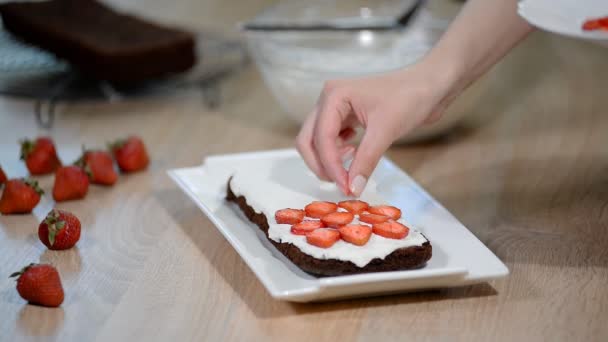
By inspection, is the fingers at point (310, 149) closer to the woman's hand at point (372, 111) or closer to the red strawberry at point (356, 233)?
the woman's hand at point (372, 111)

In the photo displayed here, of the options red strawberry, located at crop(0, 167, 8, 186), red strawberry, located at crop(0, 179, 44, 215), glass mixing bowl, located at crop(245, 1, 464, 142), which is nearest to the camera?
red strawberry, located at crop(0, 179, 44, 215)

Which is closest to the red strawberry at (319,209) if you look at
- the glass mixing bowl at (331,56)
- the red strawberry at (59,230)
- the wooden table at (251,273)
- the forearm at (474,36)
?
the wooden table at (251,273)

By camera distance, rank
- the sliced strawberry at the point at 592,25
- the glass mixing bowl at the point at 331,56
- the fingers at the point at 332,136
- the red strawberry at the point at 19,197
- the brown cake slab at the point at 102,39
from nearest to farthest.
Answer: the sliced strawberry at the point at 592,25, the fingers at the point at 332,136, the red strawberry at the point at 19,197, the glass mixing bowl at the point at 331,56, the brown cake slab at the point at 102,39

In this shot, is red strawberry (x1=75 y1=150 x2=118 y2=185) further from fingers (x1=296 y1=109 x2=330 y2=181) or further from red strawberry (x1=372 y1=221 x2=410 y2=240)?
red strawberry (x1=372 y1=221 x2=410 y2=240)

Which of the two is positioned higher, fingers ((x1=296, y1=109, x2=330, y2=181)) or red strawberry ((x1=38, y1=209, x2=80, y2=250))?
fingers ((x1=296, y1=109, x2=330, y2=181))

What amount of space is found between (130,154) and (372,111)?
0.61 meters

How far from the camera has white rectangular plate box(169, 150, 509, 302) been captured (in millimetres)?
1068

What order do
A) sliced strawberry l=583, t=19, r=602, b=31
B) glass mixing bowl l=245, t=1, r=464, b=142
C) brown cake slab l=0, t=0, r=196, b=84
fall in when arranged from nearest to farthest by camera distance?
sliced strawberry l=583, t=19, r=602, b=31 < glass mixing bowl l=245, t=1, r=464, b=142 < brown cake slab l=0, t=0, r=196, b=84

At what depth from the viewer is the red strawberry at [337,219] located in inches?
46.2

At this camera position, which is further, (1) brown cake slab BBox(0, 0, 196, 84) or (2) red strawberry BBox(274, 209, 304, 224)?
(1) brown cake slab BBox(0, 0, 196, 84)

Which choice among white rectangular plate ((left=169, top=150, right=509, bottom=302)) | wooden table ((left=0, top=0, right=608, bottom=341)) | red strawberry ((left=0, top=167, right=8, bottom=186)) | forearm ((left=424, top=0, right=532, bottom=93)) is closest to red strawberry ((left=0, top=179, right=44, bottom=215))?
wooden table ((left=0, top=0, right=608, bottom=341))

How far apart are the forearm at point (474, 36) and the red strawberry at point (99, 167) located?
666mm

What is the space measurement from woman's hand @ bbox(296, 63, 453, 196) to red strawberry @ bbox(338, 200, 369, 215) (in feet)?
0.07

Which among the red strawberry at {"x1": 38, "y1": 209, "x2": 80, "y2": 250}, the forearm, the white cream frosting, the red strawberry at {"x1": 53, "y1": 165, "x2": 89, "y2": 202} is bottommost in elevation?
the red strawberry at {"x1": 53, "y1": 165, "x2": 89, "y2": 202}
